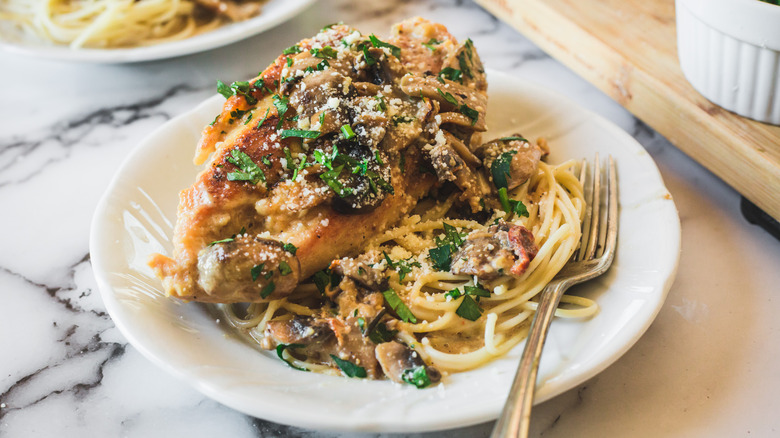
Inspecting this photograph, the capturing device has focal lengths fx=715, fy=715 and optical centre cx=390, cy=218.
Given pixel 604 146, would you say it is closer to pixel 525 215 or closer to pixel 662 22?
pixel 525 215

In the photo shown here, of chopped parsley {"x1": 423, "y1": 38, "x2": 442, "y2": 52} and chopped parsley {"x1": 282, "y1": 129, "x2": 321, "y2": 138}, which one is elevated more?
chopped parsley {"x1": 282, "y1": 129, "x2": 321, "y2": 138}

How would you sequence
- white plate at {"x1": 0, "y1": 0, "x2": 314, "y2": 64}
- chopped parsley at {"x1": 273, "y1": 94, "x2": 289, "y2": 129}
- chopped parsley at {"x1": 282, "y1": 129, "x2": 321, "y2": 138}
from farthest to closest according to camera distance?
white plate at {"x1": 0, "y1": 0, "x2": 314, "y2": 64}
chopped parsley at {"x1": 273, "y1": 94, "x2": 289, "y2": 129}
chopped parsley at {"x1": 282, "y1": 129, "x2": 321, "y2": 138}

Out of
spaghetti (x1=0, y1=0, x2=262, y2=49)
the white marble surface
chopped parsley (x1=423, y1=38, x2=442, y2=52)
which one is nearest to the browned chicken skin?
chopped parsley (x1=423, y1=38, x2=442, y2=52)

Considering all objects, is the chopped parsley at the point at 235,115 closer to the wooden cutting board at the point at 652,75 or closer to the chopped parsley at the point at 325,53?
the chopped parsley at the point at 325,53

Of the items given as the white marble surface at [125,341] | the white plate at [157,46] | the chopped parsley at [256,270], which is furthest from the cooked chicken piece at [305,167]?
the white plate at [157,46]

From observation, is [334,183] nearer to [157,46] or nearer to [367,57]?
[367,57]

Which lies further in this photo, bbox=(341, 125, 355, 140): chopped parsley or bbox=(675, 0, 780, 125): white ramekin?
bbox=(675, 0, 780, 125): white ramekin

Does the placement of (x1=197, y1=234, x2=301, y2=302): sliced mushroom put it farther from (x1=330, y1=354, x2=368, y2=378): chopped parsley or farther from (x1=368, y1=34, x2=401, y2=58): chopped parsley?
(x1=368, y1=34, x2=401, y2=58): chopped parsley
